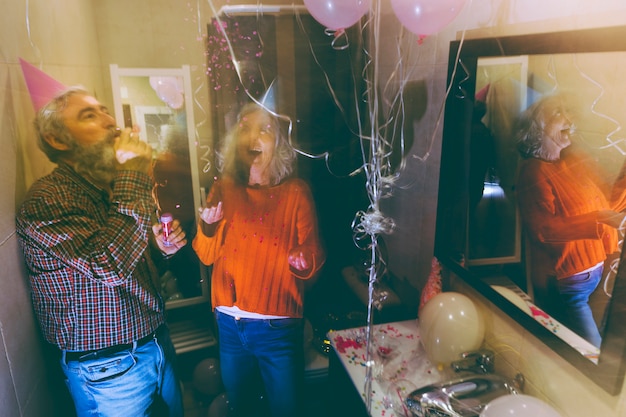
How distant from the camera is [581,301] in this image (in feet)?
3.38

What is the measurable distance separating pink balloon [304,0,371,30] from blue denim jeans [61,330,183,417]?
44.9 inches

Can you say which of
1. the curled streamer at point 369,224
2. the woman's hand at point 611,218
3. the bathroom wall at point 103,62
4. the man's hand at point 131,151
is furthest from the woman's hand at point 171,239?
the woman's hand at point 611,218

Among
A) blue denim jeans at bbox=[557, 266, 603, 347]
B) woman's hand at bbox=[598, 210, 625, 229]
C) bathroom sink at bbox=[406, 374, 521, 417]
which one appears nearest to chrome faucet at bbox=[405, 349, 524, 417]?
bathroom sink at bbox=[406, 374, 521, 417]

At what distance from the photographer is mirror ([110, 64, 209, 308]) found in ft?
4.01

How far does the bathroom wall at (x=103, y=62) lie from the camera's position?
3.44ft

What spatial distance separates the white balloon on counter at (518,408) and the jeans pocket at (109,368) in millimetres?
1050

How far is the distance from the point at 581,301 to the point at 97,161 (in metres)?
1.35

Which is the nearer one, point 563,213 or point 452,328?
point 563,213

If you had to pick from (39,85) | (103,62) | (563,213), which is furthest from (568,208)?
(39,85)

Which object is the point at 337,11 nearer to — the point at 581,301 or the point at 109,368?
the point at 581,301

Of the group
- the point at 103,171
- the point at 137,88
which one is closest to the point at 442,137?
the point at 137,88

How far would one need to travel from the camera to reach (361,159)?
1490 millimetres

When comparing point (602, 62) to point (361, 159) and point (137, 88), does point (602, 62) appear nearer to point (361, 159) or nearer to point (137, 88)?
point (361, 159)

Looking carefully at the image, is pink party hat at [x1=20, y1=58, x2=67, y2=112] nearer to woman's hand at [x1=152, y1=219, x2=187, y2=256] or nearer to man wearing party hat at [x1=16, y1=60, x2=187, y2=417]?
man wearing party hat at [x1=16, y1=60, x2=187, y2=417]
